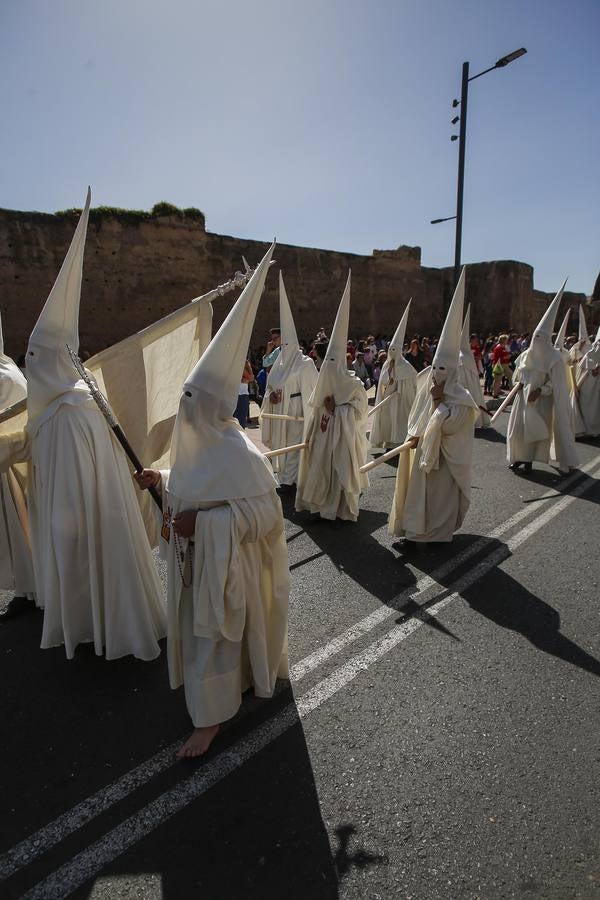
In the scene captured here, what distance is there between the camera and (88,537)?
10.6 feet

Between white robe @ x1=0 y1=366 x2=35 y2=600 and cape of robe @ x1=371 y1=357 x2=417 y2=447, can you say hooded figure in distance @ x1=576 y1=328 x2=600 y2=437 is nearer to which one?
cape of robe @ x1=371 y1=357 x2=417 y2=447

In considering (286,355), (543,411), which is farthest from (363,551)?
(543,411)

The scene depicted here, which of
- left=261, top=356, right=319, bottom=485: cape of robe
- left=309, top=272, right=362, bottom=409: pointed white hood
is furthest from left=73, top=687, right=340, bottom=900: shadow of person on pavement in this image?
left=261, top=356, right=319, bottom=485: cape of robe

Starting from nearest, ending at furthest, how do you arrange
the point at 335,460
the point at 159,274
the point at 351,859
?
1. the point at 351,859
2. the point at 335,460
3. the point at 159,274

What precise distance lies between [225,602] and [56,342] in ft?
6.42

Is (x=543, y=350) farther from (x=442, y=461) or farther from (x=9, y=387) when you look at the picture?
(x=9, y=387)

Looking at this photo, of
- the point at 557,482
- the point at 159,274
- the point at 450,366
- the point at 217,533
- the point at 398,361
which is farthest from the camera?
the point at 159,274

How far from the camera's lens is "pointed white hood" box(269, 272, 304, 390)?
748 centimetres

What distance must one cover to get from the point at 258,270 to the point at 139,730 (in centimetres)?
248

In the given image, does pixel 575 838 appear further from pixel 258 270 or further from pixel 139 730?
pixel 258 270

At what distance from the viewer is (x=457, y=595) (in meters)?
4.27

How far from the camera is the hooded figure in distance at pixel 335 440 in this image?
5.94 m

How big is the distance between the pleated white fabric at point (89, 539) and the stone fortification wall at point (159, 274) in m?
16.9

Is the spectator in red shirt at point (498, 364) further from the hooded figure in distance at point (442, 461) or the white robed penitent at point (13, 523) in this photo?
the white robed penitent at point (13, 523)
